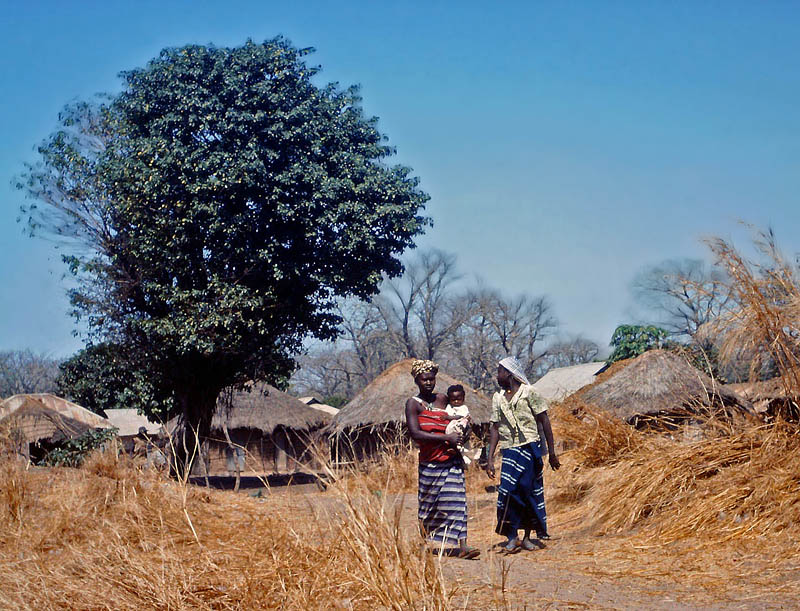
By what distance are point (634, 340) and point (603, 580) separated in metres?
28.7

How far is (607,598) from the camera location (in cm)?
436

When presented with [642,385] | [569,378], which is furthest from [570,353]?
[642,385]

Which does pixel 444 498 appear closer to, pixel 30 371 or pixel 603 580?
pixel 603 580

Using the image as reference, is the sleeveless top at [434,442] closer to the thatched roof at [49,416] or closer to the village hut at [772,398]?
the village hut at [772,398]

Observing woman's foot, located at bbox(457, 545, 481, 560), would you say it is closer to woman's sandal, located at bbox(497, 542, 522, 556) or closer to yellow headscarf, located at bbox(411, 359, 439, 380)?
woman's sandal, located at bbox(497, 542, 522, 556)

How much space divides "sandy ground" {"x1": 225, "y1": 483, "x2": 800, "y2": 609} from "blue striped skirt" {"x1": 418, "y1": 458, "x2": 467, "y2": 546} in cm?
30

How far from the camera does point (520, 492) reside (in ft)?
21.5

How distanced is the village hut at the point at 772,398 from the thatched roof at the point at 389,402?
13856mm

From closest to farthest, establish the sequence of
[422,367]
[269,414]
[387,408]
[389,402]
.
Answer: [422,367] < [387,408] < [389,402] < [269,414]

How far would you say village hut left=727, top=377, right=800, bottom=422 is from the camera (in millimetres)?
6547

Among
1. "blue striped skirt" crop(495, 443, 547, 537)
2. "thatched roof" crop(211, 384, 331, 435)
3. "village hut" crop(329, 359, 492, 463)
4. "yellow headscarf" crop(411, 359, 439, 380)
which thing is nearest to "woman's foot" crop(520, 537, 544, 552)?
"blue striped skirt" crop(495, 443, 547, 537)

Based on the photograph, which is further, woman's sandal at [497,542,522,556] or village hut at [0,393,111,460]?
village hut at [0,393,111,460]

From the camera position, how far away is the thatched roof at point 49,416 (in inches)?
561

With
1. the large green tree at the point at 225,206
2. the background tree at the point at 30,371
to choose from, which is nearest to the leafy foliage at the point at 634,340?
the large green tree at the point at 225,206
